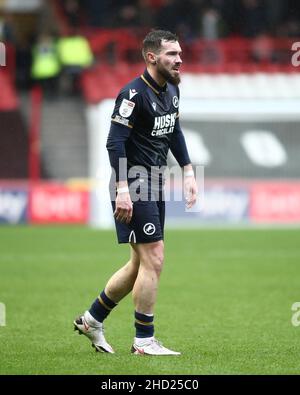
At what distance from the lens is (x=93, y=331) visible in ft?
25.4

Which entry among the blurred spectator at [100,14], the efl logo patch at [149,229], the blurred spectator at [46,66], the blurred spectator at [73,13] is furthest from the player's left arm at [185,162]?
the blurred spectator at [73,13]

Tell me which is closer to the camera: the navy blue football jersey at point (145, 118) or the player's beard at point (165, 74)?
the navy blue football jersey at point (145, 118)

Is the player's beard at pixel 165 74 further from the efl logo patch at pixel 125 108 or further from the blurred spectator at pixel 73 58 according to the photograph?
the blurred spectator at pixel 73 58

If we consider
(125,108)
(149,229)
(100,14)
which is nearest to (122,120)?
(125,108)

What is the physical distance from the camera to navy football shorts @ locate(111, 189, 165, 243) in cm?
745

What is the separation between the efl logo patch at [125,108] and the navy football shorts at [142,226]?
63 cm

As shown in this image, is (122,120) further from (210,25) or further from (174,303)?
(210,25)

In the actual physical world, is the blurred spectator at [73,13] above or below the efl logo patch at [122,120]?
above

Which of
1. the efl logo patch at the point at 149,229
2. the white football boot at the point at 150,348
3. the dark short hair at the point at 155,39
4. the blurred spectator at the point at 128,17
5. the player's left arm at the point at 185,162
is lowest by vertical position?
the white football boot at the point at 150,348

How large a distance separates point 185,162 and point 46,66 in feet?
54.3

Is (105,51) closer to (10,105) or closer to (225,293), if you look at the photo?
(10,105)

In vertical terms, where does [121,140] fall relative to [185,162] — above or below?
above

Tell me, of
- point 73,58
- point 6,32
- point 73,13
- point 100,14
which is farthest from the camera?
point 73,13

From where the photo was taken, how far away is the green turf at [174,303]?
7.22 m
